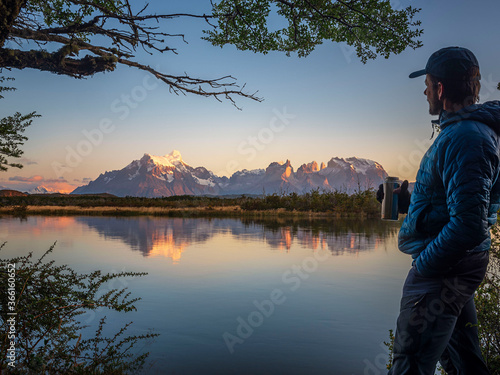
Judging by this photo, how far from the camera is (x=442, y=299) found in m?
2.13

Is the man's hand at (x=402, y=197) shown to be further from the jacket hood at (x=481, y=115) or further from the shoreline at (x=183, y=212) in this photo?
the shoreline at (x=183, y=212)

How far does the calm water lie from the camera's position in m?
5.80

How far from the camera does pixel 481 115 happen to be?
6.93ft

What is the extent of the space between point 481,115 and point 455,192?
46 cm

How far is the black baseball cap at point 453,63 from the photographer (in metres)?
2.19

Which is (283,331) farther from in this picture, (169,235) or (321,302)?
(169,235)

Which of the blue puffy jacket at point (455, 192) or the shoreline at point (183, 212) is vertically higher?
the blue puffy jacket at point (455, 192)

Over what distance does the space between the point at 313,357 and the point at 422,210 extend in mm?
4250

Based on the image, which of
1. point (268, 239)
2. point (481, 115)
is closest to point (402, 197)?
point (481, 115)

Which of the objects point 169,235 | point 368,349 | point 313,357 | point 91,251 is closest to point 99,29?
point 313,357

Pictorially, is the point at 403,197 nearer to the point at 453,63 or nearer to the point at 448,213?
the point at 448,213

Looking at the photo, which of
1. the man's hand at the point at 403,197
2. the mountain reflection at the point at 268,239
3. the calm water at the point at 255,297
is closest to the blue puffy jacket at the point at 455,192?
the man's hand at the point at 403,197

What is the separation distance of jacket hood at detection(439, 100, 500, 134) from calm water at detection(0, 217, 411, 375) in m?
4.19

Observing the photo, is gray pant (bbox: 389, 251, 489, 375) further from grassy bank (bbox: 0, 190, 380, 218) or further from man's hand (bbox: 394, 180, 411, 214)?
grassy bank (bbox: 0, 190, 380, 218)
